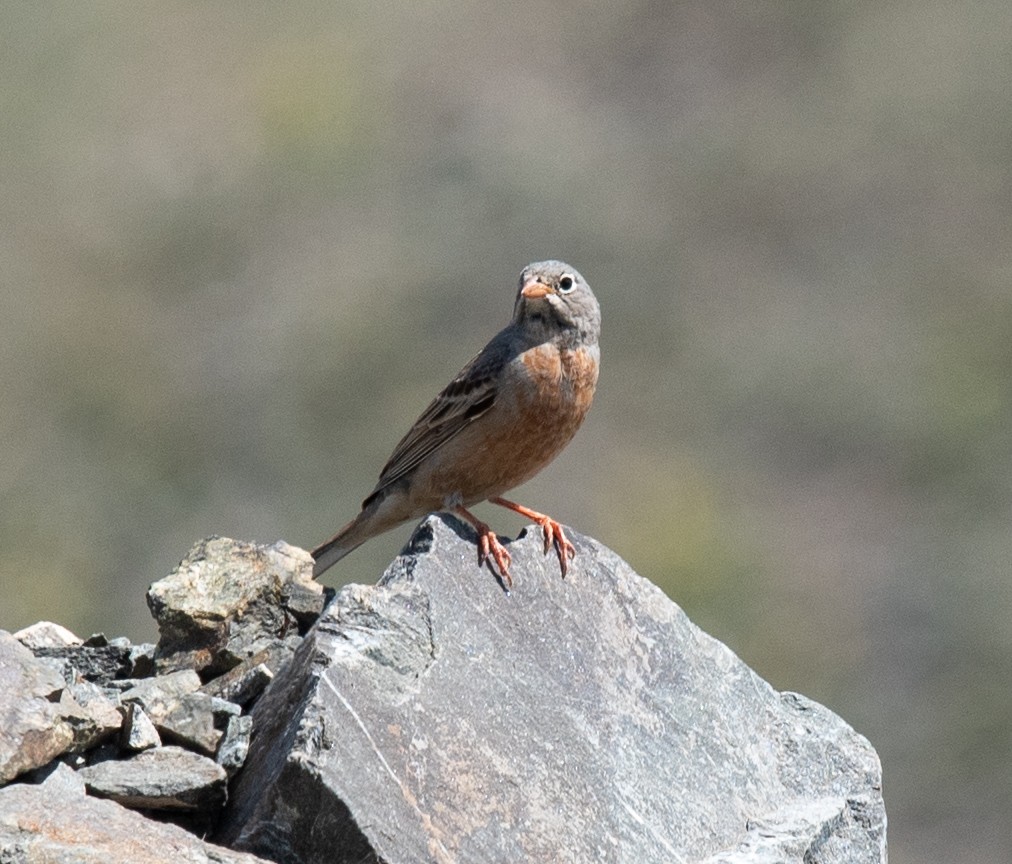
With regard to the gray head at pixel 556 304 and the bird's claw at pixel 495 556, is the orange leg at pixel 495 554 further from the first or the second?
the gray head at pixel 556 304

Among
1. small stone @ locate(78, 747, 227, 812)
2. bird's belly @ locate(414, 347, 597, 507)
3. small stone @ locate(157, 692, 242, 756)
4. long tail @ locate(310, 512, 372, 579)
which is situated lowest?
small stone @ locate(78, 747, 227, 812)

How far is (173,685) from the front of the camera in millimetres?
11875

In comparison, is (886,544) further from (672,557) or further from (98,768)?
(98,768)

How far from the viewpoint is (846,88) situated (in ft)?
159

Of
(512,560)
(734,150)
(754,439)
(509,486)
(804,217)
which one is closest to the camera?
(512,560)

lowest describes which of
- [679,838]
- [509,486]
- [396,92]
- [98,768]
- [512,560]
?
[98,768]

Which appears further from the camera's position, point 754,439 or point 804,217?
point 804,217

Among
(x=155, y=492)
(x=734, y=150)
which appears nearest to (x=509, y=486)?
(x=155, y=492)

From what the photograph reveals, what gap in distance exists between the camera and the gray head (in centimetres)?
1439

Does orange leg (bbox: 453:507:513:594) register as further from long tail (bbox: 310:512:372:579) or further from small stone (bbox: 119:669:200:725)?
long tail (bbox: 310:512:372:579)

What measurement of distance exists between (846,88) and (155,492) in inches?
808

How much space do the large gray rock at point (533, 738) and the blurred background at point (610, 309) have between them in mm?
15305

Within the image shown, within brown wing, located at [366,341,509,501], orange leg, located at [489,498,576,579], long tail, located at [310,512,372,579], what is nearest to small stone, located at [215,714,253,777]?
orange leg, located at [489,498,576,579]

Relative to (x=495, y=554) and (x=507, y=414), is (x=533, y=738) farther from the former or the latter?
(x=507, y=414)
